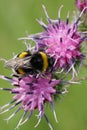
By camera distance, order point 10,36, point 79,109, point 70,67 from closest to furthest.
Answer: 1. point 70,67
2. point 79,109
3. point 10,36

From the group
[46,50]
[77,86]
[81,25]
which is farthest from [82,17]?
[77,86]

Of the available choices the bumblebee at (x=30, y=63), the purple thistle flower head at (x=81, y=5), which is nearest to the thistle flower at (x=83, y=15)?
the purple thistle flower head at (x=81, y=5)

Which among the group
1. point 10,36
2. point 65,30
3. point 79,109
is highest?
point 10,36

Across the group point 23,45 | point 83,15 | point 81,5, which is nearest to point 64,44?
point 83,15

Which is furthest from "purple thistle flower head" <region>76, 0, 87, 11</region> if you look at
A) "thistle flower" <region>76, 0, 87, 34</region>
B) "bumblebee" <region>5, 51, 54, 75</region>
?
"bumblebee" <region>5, 51, 54, 75</region>

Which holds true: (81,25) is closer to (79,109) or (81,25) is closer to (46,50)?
(46,50)

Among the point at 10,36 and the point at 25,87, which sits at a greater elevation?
the point at 10,36
